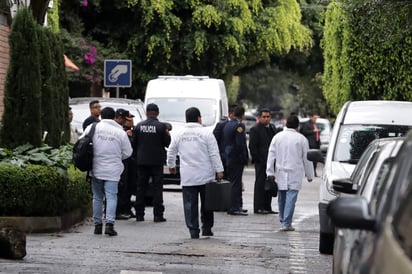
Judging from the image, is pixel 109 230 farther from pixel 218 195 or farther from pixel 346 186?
pixel 346 186

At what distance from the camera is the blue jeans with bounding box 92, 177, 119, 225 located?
48.5 ft

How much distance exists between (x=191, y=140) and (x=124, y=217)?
3.26m

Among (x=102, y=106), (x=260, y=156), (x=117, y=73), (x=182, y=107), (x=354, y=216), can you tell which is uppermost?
(x=117, y=73)

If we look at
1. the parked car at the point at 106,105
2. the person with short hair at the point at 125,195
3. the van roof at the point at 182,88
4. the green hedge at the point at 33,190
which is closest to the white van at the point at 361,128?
the green hedge at the point at 33,190

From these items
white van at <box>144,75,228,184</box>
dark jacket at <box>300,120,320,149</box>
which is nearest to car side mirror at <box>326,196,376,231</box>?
white van at <box>144,75,228,184</box>

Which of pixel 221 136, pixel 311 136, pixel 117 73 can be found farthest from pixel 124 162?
pixel 311 136

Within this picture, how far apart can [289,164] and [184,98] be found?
35.8 feet

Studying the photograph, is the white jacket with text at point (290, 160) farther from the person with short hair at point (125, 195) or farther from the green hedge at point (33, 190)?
the green hedge at point (33, 190)

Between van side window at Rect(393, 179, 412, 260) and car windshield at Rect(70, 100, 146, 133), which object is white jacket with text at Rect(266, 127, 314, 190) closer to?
car windshield at Rect(70, 100, 146, 133)

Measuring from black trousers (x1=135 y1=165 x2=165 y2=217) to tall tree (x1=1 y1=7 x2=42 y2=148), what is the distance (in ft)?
7.52

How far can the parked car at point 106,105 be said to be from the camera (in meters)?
23.1

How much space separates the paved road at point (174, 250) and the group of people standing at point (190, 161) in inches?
15.3

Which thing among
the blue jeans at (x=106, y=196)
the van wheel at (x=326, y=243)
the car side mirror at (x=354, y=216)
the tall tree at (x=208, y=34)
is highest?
the tall tree at (x=208, y=34)

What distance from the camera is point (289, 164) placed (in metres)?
16.5
